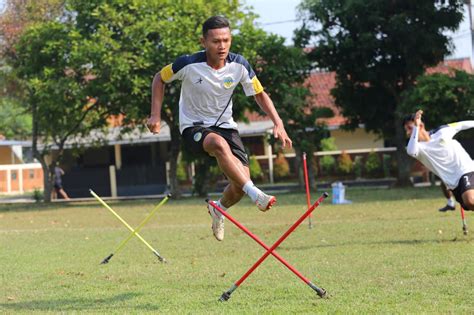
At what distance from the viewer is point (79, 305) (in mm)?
8359

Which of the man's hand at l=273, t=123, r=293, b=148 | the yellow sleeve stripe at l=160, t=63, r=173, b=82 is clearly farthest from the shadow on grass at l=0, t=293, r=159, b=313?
the yellow sleeve stripe at l=160, t=63, r=173, b=82

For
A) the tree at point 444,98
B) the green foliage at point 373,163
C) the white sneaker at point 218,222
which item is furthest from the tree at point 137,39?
the white sneaker at point 218,222

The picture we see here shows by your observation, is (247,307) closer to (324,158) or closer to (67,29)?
(67,29)

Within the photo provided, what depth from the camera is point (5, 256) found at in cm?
1388

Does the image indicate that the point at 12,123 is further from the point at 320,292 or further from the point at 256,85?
the point at 320,292

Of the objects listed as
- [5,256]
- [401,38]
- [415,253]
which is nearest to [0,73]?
[401,38]

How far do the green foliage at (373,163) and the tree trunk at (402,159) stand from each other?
5.89 m

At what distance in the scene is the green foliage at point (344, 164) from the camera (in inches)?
1674

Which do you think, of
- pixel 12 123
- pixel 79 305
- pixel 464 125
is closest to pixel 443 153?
pixel 464 125

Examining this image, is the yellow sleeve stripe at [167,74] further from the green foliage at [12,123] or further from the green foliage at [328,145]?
the green foliage at [328,145]

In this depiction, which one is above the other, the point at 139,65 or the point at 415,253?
the point at 139,65

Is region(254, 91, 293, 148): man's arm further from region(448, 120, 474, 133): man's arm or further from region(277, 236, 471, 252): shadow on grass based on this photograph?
region(277, 236, 471, 252): shadow on grass

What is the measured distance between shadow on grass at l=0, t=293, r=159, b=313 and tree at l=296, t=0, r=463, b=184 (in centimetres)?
2566

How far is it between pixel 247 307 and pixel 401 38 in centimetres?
2681
